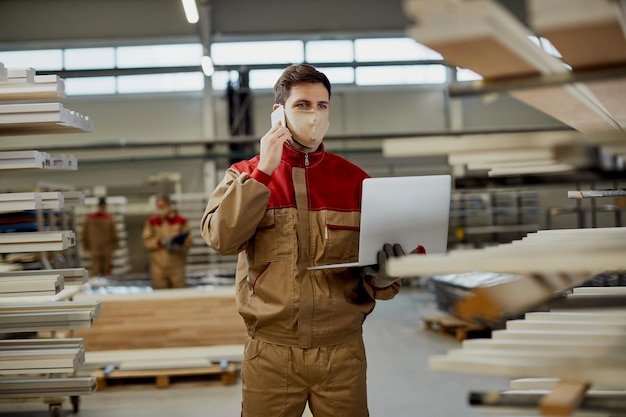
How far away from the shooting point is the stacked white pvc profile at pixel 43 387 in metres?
3.54

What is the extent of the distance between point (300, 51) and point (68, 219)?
664 centimetres

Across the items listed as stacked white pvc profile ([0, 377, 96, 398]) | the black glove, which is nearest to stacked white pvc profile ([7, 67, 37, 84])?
stacked white pvc profile ([0, 377, 96, 398])

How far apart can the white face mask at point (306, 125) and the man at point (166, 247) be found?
21.1 ft

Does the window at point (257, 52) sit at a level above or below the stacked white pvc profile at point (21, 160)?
above

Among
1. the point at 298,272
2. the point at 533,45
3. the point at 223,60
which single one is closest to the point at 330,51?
the point at 223,60

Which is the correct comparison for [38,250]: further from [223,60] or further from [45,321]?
[223,60]

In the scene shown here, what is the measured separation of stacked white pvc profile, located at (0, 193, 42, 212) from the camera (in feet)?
10.4

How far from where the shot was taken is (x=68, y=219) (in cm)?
884

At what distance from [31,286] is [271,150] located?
5.73ft

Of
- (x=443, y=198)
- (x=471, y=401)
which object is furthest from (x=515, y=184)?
(x=443, y=198)

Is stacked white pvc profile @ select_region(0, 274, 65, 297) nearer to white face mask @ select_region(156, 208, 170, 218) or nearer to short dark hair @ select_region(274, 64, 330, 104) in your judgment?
short dark hair @ select_region(274, 64, 330, 104)

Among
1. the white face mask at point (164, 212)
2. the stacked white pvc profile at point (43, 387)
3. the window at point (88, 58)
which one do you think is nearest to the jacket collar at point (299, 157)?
the stacked white pvc profile at point (43, 387)

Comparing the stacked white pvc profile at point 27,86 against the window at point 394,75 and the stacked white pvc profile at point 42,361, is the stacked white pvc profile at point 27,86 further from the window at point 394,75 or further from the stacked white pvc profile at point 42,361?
the window at point 394,75

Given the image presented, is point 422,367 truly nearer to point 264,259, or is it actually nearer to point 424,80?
point 264,259
